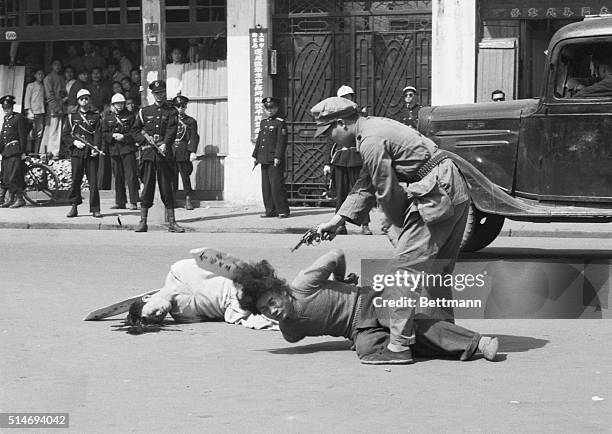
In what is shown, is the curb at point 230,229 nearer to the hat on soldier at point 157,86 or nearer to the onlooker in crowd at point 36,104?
the hat on soldier at point 157,86

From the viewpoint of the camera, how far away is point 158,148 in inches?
649

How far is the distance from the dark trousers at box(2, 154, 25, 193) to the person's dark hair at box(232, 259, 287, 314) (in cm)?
1316

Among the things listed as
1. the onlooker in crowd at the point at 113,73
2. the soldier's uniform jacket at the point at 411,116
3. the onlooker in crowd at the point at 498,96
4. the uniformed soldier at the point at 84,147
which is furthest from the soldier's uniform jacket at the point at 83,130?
the onlooker in crowd at the point at 498,96

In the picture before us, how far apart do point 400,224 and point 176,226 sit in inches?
375

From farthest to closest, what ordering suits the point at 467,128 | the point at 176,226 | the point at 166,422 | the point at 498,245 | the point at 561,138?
1. the point at 176,226
2. the point at 498,245
3. the point at 467,128
4. the point at 561,138
5. the point at 166,422

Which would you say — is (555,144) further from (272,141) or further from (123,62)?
(123,62)

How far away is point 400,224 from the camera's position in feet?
24.9

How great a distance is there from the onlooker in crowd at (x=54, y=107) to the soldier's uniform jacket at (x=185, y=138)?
11.0ft

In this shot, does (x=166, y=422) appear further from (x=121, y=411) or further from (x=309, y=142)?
(x=309, y=142)

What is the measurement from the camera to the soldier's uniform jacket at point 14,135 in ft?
65.3

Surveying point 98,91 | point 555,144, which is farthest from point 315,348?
point 98,91

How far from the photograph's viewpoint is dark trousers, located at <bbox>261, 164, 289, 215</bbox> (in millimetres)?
17969

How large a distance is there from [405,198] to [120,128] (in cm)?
1262

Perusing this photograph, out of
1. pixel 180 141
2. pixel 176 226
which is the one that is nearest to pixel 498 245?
pixel 176 226
